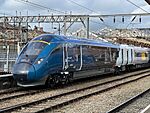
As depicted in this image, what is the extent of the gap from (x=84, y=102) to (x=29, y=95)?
3.03 metres

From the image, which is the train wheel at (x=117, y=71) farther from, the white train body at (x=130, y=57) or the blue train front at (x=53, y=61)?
the blue train front at (x=53, y=61)

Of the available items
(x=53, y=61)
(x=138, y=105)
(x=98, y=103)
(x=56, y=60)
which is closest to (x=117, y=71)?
(x=56, y=60)

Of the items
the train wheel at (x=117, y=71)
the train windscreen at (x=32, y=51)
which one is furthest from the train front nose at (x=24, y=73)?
the train wheel at (x=117, y=71)

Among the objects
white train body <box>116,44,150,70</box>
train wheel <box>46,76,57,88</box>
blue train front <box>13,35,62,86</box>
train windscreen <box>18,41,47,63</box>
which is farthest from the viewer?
white train body <box>116,44,150,70</box>

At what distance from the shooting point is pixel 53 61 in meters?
17.5

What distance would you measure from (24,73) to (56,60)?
2034 millimetres

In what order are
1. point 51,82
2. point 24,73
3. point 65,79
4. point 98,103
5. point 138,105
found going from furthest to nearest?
point 65,79
point 51,82
point 24,73
point 98,103
point 138,105

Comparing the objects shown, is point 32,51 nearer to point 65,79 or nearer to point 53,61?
point 53,61

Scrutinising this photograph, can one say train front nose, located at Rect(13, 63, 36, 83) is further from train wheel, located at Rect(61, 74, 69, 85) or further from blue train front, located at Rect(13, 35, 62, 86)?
train wheel, located at Rect(61, 74, 69, 85)

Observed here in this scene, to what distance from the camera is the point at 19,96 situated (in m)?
14.8

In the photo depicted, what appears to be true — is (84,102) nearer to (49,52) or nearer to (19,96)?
(19,96)

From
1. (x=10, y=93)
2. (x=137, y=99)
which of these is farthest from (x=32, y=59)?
(x=137, y=99)

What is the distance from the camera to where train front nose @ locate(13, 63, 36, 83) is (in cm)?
1633

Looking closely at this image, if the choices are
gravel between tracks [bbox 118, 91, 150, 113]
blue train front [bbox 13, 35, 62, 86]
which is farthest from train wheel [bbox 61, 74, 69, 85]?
gravel between tracks [bbox 118, 91, 150, 113]
